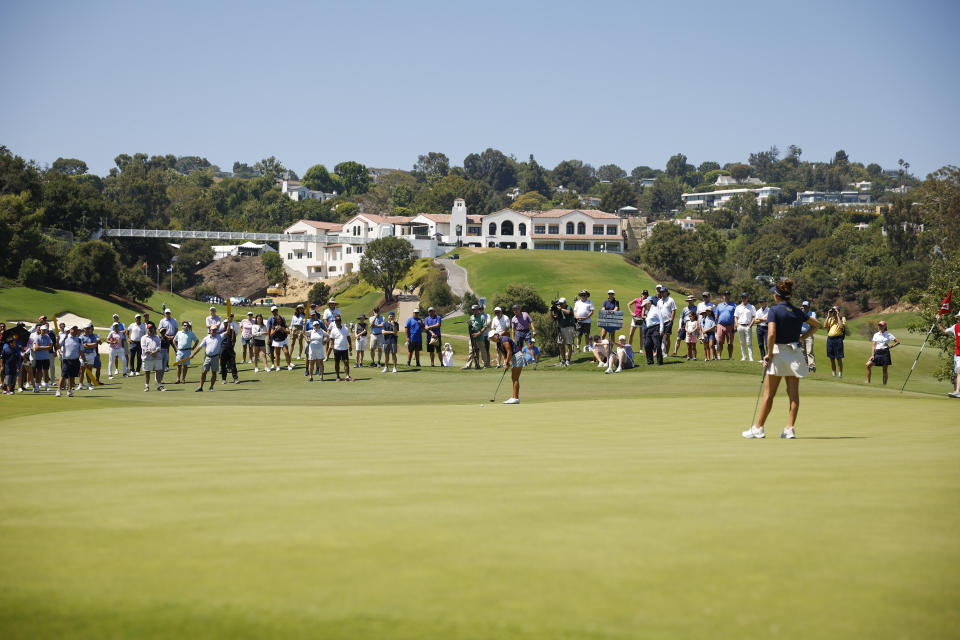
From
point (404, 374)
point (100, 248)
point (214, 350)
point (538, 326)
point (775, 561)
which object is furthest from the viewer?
point (100, 248)

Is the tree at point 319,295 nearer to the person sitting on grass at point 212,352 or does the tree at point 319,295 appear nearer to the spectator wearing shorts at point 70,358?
the person sitting on grass at point 212,352

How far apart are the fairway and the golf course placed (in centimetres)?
2

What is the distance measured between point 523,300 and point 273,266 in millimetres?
106800

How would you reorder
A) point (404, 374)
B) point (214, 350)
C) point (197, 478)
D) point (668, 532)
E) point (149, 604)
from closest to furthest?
point (149, 604)
point (668, 532)
point (197, 478)
point (214, 350)
point (404, 374)

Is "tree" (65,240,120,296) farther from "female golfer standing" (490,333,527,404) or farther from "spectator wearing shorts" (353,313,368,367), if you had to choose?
"female golfer standing" (490,333,527,404)

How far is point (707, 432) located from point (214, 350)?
718 inches

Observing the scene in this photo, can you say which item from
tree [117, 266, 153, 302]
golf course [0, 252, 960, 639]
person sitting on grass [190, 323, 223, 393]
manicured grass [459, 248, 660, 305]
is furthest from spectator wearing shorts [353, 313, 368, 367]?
tree [117, 266, 153, 302]

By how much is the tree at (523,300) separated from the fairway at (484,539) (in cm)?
5973

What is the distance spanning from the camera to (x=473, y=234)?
17538 cm

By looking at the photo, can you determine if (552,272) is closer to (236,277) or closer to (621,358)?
(236,277)

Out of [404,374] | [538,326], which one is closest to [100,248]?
[538,326]

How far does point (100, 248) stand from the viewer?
306 ft

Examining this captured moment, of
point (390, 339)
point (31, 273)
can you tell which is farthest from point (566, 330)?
point (31, 273)

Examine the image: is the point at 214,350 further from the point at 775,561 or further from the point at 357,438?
the point at 775,561
